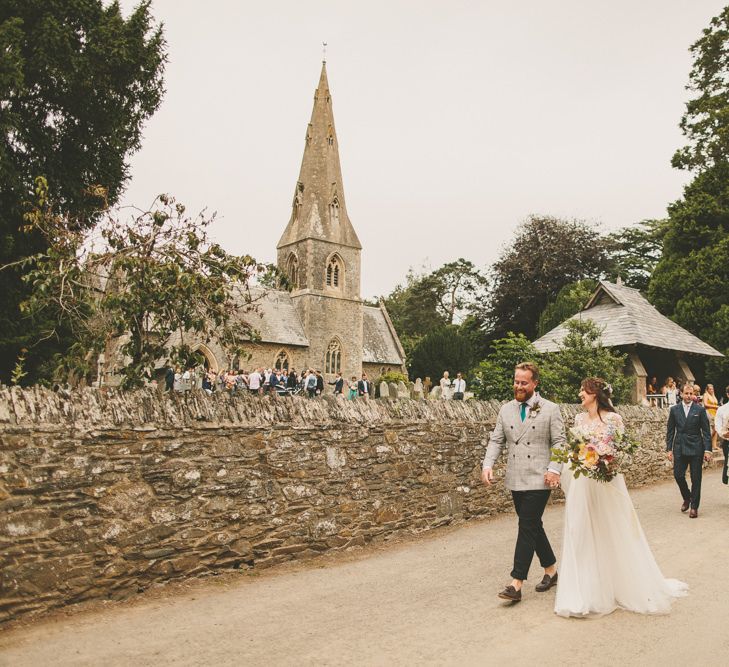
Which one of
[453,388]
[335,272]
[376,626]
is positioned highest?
[335,272]

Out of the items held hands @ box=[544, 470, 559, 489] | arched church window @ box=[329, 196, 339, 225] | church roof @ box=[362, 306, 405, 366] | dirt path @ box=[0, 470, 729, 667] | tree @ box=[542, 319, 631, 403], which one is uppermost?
arched church window @ box=[329, 196, 339, 225]

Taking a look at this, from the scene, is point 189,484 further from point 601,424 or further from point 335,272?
point 335,272

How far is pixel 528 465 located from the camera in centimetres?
586

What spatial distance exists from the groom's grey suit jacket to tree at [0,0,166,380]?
44.0ft

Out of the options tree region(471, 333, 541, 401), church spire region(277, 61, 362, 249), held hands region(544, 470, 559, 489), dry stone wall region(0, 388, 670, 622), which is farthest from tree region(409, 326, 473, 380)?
held hands region(544, 470, 559, 489)

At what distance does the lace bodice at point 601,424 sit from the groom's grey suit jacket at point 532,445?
1.13 ft

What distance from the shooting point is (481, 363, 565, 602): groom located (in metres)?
5.66

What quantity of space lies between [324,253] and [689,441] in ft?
145

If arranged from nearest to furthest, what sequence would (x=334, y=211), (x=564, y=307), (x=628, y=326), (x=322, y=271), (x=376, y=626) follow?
(x=376, y=626)
(x=628, y=326)
(x=564, y=307)
(x=322, y=271)
(x=334, y=211)

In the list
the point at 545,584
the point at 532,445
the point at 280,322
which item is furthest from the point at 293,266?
the point at 545,584

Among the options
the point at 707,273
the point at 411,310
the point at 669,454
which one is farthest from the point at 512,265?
the point at 669,454

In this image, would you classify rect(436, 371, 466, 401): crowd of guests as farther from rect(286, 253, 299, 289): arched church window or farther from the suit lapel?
rect(286, 253, 299, 289): arched church window

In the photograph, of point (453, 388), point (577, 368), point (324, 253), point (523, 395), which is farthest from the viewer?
point (324, 253)

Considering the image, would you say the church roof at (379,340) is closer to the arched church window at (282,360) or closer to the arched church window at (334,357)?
the arched church window at (334,357)
